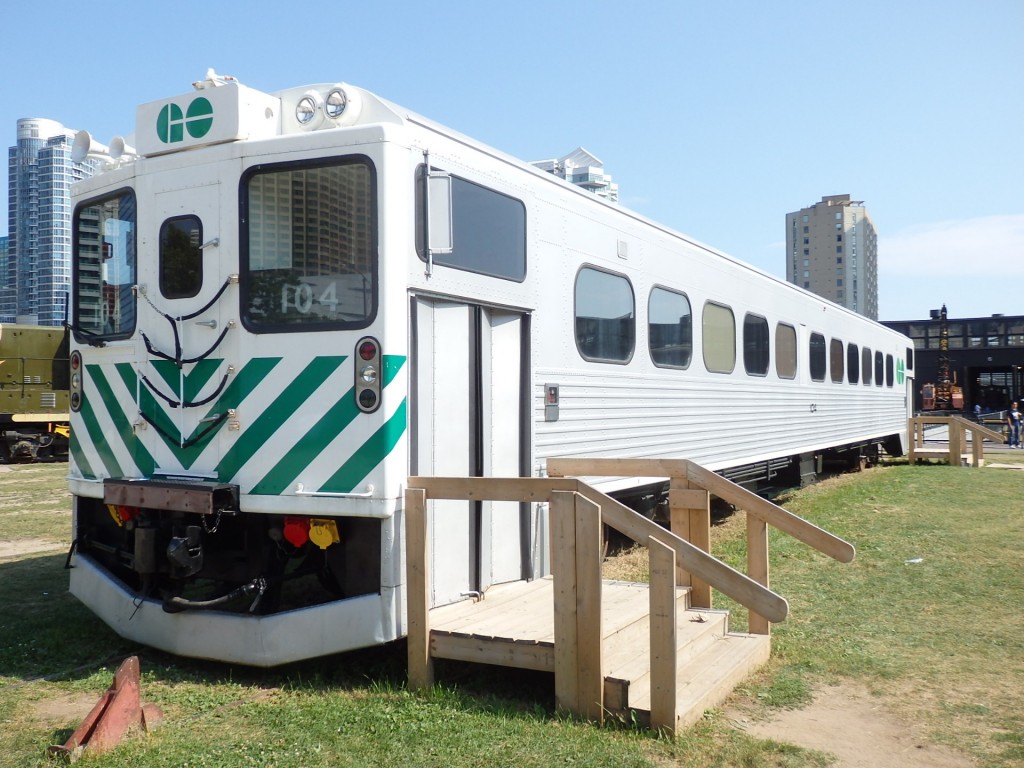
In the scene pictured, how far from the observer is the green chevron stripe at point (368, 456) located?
4.73 metres

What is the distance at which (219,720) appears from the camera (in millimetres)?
4371

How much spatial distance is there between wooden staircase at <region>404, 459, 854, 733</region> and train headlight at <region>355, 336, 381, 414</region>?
45 centimetres

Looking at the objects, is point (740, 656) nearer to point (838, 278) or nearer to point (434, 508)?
point (434, 508)

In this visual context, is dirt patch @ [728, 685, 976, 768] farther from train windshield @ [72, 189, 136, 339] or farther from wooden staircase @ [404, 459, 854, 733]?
train windshield @ [72, 189, 136, 339]

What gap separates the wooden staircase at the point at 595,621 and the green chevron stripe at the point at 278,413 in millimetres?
727

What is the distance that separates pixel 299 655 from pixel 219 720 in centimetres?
52

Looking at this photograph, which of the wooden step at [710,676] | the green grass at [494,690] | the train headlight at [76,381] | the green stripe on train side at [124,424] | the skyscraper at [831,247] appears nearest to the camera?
Result: the green grass at [494,690]

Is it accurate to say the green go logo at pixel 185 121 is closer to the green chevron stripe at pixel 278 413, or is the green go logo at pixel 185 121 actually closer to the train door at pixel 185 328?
the train door at pixel 185 328

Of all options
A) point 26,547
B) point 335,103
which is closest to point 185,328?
point 335,103

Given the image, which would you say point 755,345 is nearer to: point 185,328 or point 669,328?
point 669,328

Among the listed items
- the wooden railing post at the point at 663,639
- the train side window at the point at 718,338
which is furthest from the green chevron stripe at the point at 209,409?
the train side window at the point at 718,338

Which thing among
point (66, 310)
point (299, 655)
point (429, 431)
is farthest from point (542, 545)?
point (66, 310)

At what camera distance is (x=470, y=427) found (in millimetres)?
5504

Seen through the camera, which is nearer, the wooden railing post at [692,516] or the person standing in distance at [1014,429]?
the wooden railing post at [692,516]
